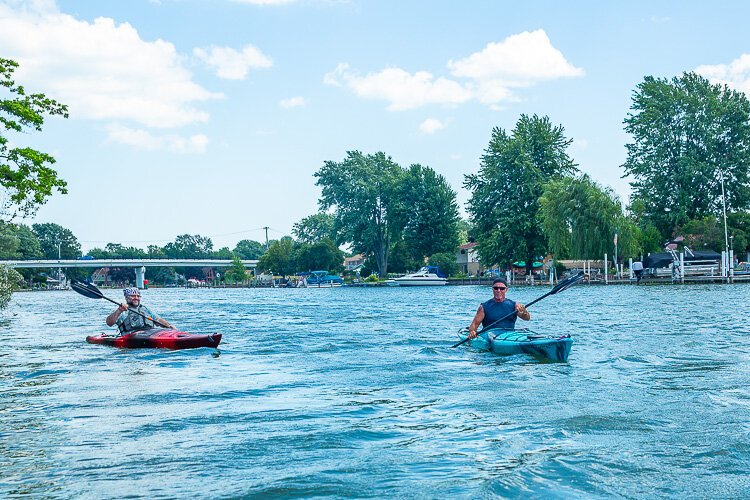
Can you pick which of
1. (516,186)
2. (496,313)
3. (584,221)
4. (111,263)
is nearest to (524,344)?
(496,313)

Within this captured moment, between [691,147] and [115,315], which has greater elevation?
[691,147]

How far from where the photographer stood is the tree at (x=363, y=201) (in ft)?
323

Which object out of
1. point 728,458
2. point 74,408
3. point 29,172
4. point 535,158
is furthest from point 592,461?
point 535,158

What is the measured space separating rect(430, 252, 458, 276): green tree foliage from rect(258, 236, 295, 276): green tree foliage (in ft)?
123

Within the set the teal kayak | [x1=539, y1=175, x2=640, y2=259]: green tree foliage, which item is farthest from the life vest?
[x1=539, y1=175, x2=640, y2=259]: green tree foliage

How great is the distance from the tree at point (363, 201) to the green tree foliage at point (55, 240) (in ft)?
268

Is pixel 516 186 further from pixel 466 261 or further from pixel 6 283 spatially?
pixel 466 261

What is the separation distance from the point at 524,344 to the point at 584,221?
50.5 meters

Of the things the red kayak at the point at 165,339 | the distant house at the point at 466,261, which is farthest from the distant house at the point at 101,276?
the red kayak at the point at 165,339

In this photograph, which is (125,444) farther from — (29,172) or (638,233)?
(638,233)

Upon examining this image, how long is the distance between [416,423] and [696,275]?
57.8 metres

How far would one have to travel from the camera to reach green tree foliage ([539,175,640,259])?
6331 centimetres

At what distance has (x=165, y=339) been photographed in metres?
17.2

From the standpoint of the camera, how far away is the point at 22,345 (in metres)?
21.2
